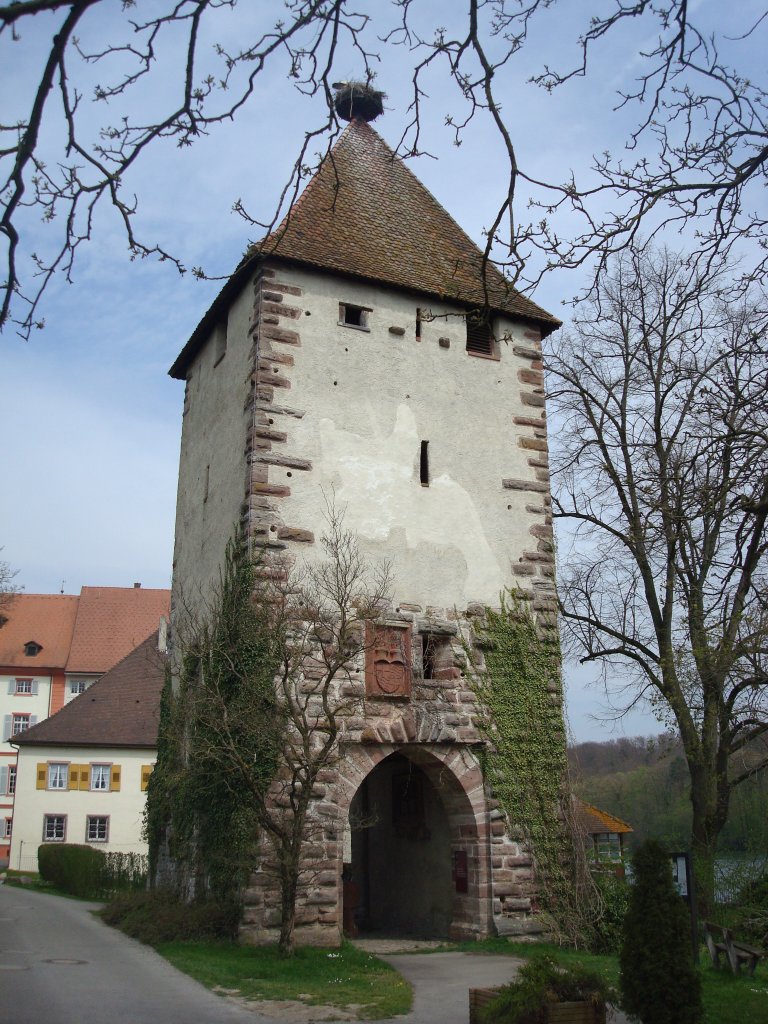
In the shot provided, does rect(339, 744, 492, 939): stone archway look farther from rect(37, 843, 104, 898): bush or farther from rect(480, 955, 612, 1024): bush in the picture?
rect(37, 843, 104, 898): bush

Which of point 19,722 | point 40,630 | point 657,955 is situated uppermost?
point 40,630

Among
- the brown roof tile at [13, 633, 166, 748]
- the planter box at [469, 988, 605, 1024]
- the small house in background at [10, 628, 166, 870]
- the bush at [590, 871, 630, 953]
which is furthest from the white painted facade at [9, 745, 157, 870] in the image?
the planter box at [469, 988, 605, 1024]

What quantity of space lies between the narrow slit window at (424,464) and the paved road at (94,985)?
6.79m

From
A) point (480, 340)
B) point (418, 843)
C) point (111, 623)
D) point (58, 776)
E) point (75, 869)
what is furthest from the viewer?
point (111, 623)

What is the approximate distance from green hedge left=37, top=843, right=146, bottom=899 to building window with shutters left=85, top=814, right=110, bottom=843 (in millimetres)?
7906

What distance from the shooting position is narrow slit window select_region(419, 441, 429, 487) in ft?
45.7

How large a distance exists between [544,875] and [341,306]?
8082mm

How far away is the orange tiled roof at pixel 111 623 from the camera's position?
45281mm

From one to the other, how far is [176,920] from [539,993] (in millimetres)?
6553

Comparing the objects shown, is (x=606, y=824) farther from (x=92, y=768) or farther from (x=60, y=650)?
(x=60, y=650)

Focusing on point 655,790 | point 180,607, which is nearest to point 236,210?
point 180,607

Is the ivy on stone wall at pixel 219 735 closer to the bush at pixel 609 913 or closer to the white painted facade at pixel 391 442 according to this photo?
the white painted facade at pixel 391 442

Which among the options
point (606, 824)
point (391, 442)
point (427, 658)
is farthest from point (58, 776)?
point (391, 442)

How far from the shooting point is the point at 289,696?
35.4 feet
